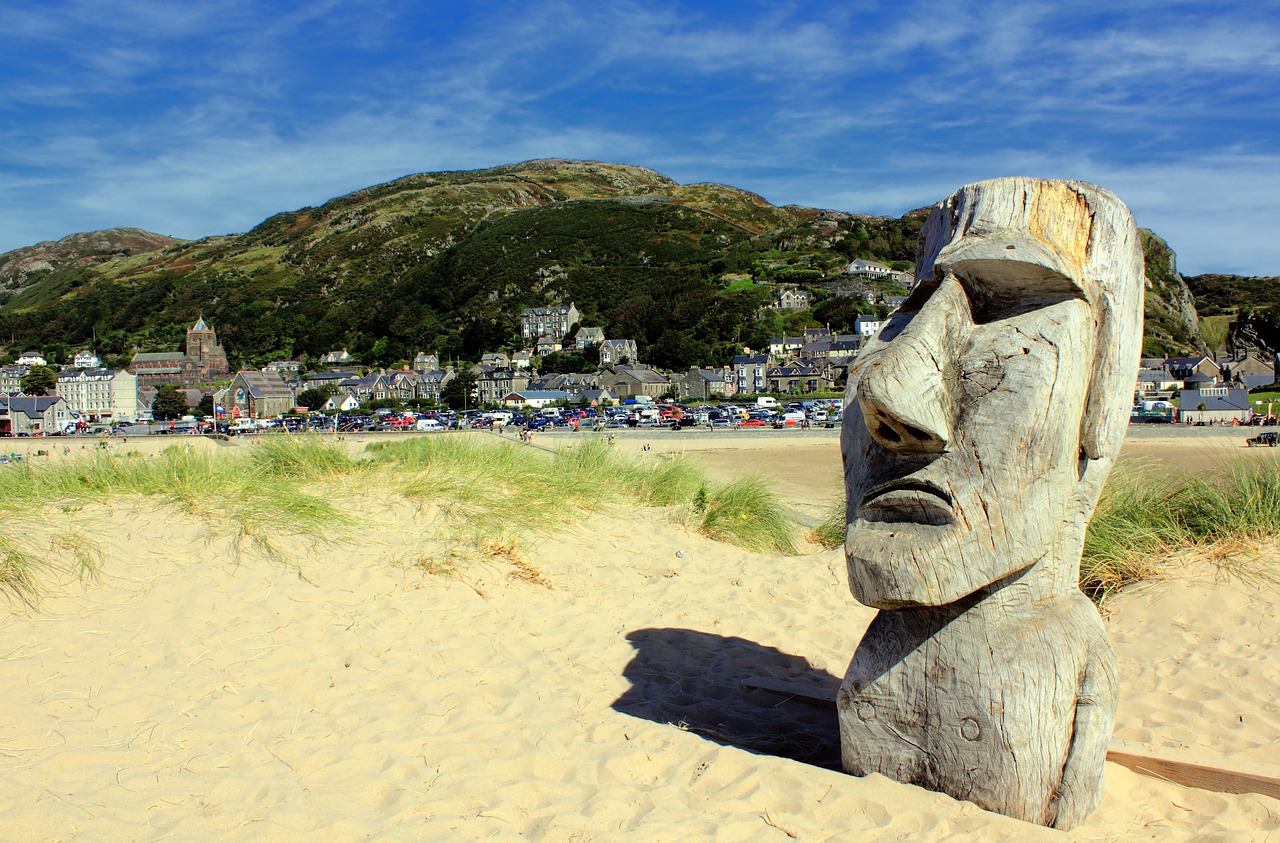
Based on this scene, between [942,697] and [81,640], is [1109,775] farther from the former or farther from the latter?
[81,640]

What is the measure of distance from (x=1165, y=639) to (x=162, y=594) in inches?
257

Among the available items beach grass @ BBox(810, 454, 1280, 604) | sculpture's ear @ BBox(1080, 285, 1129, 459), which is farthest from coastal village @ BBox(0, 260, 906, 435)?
sculpture's ear @ BBox(1080, 285, 1129, 459)

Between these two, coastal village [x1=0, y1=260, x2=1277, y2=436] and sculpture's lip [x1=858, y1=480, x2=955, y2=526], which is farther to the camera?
coastal village [x1=0, y1=260, x2=1277, y2=436]

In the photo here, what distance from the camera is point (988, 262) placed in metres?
2.66

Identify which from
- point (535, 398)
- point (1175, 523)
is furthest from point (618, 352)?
point (1175, 523)

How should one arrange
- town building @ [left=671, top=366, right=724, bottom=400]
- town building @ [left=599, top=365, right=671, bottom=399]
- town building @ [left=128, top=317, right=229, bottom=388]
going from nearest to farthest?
1. town building @ [left=671, top=366, right=724, bottom=400]
2. town building @ [left=599, top=365, right=671, bottom=399]
3. town building @ [left=128, top=317, right=229, bottom=388]

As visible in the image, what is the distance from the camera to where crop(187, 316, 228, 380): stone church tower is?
364 ft

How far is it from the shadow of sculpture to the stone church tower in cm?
12073

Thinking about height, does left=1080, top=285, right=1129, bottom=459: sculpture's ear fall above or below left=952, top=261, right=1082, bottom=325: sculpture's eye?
below

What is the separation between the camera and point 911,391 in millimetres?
2449

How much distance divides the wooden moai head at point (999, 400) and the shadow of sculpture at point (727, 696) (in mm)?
1439

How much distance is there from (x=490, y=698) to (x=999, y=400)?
3.06 meters

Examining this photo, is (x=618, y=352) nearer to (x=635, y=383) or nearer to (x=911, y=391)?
(x=635, y=383)

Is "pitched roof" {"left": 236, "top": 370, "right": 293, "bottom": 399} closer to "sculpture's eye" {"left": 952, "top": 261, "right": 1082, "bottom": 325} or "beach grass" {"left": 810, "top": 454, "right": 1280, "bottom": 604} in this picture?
"beach grass" {"left": 810, "top": 454, "right": 1280, "bottom": 604}
